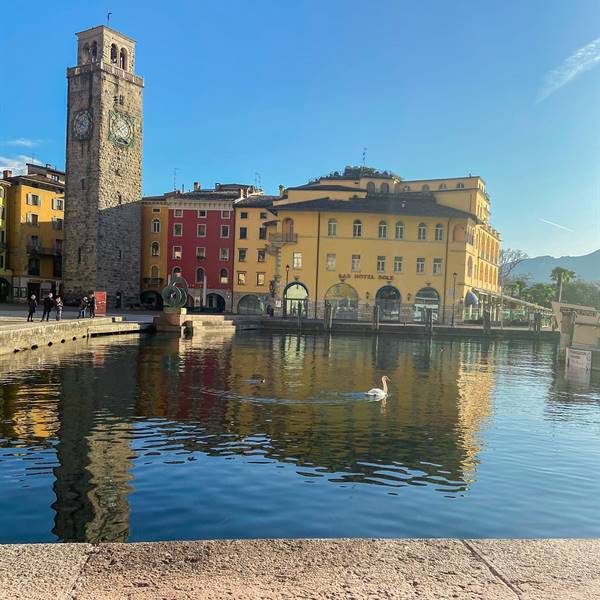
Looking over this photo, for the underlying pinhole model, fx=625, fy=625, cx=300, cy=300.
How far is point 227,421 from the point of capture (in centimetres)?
1291

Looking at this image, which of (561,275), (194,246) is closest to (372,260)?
(194,246)

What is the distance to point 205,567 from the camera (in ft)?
13.9

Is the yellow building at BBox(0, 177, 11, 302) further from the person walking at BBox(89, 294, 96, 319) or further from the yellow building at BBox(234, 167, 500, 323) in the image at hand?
the person walking at BBox(89, 294, 96, 319)

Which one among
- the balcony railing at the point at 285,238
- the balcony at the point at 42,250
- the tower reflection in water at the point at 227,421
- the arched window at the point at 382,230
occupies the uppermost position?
the arched window at the point at 382,230

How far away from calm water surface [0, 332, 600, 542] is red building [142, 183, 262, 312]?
5356 centimetres

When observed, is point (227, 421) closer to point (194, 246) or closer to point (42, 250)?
point (194, 246)

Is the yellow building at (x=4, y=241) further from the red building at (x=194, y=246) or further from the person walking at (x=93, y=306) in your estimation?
the person walking at (x=93, y=306)

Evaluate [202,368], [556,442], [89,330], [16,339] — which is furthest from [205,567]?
[89,330]

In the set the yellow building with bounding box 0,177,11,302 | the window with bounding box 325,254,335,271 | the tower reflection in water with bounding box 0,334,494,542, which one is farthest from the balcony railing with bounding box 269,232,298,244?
the tower reflection in water with bounding box 0,334,494,542

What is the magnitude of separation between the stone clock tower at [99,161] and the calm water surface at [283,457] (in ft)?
160

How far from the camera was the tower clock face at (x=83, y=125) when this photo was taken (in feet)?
220

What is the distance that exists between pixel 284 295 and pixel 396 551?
5706 centimetres

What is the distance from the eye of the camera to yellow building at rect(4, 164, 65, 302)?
234 ft

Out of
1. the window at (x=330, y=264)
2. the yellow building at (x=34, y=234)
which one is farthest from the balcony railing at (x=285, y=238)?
the yellow building at (x=34, y=234)
